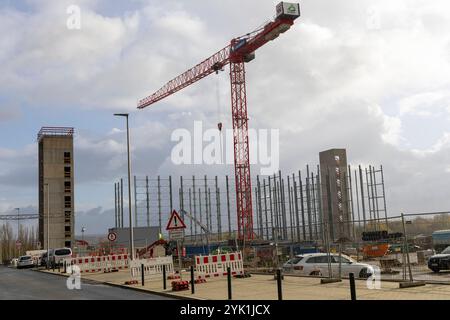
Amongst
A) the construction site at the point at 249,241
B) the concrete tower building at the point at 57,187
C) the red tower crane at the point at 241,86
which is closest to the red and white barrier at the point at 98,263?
the construction site at the point at 249,241

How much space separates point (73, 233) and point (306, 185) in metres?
52.1

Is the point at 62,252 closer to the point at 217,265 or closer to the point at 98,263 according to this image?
the point at 98,263

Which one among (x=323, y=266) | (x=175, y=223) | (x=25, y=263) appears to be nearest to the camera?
(x=175, y=223)

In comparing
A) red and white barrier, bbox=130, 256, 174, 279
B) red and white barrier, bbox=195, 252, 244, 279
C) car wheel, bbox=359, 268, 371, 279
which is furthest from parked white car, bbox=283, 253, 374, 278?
red and white barrier, bbox=130, 256, 174, 279

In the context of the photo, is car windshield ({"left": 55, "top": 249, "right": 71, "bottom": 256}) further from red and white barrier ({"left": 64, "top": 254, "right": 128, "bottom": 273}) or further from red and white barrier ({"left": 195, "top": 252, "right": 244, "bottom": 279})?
red and white barrier ({"left": 195, "top": 252, "right": 244, "bottom": 279})

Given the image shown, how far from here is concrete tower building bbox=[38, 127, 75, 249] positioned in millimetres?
94312

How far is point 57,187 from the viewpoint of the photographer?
95.2 meters

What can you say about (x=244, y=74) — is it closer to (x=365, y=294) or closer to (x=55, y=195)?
(x=55, y=195)

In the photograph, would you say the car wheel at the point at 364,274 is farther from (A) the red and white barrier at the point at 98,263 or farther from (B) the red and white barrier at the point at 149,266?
(A) the red and white barrier at the point at 98,263

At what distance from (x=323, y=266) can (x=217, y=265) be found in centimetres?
502

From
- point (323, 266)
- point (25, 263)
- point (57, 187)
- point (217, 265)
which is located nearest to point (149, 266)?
point (217, 265)

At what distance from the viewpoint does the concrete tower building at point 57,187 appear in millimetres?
94312
